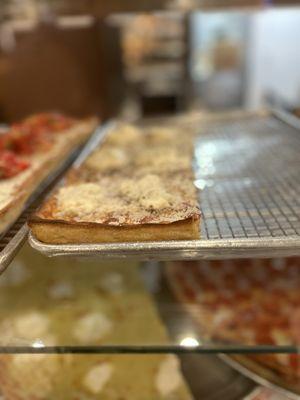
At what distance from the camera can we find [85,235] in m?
1.01

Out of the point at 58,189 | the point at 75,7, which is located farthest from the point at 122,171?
the point at 75,7

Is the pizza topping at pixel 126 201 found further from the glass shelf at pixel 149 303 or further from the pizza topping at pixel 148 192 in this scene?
the glass shelf at pixel 149 303

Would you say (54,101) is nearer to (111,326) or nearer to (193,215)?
(111,326)

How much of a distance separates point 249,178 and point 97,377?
88cm

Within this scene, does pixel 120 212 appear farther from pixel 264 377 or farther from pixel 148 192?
pixel 264 377

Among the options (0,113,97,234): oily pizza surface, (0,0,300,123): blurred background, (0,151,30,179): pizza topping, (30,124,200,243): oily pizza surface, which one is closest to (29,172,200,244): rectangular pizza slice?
(30,124,200,243): oily pizza surface

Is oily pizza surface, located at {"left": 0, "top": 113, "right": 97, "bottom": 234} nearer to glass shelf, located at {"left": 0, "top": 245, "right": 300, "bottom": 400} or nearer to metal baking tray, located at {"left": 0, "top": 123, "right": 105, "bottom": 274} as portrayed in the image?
metal baking tray, located at {"left": 0, "top": 123, "right": 105, "bottom": 274}

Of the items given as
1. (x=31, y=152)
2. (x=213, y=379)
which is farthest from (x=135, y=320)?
(x=31, y=152)

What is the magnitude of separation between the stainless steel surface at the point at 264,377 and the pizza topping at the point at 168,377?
0.17 m

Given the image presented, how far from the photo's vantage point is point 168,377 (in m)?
1.19

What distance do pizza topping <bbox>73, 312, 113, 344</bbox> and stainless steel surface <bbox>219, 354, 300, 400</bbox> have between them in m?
0.43

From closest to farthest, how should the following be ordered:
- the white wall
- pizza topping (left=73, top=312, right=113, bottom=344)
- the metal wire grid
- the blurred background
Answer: the metal wire grid
pizza topping (left=73, top=312, right=113, bottom=344)
the blurred background
the white wall

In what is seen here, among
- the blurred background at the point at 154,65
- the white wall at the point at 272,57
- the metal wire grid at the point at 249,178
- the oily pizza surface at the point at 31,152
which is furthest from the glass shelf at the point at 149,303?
the white wall at the point at 272,57

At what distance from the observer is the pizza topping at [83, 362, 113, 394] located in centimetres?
117
